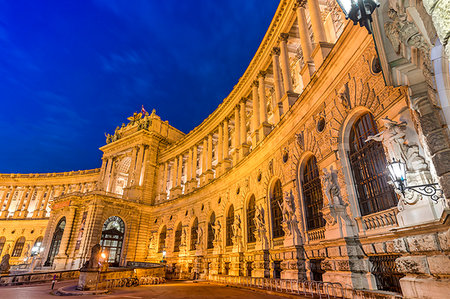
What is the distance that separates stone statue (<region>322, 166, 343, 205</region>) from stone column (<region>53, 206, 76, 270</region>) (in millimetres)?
35856

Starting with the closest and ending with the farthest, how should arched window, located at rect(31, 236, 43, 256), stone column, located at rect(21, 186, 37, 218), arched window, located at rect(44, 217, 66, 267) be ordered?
arched window, located at rect(44, 217, 66, 267), arched window, located at rect(31, 236, 43, 256), stone column, located at rect(21, 186, 37, 218)

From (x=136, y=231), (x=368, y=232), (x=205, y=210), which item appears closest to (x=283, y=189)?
(x=368, y=232)

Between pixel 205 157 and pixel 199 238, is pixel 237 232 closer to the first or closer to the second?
pixel 199 238

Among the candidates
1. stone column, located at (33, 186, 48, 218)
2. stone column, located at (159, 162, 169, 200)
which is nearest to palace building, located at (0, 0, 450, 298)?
stone column, located at (159, 162, 169, 200)

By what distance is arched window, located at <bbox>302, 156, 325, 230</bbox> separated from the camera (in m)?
12.9

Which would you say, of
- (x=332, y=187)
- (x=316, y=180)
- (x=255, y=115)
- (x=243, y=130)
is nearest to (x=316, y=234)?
(x=316, y=180)

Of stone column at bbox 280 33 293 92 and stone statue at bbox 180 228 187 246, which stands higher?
stone column at bbox 280 33 293 92

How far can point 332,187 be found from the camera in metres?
10.9

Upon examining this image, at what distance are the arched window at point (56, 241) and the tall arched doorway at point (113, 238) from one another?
7.09 meters

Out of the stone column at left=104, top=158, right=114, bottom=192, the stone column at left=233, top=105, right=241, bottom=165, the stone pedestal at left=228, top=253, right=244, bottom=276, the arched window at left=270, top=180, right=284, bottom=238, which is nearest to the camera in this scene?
the arched window at left=270, top=180, right=284, bottom=238

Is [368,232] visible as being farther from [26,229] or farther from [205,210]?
[26,229]

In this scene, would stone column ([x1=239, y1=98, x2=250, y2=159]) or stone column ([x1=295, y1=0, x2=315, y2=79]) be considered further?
stone column ([x1=239, y1=98, x2=250, y2=159])

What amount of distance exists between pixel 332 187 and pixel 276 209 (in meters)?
7.19

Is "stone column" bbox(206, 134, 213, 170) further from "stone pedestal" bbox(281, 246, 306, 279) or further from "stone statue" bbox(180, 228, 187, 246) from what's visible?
"stone pedestal" bbox(281, 246, 306, 279)
